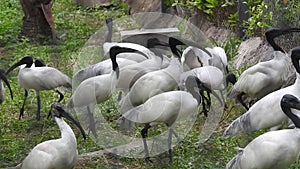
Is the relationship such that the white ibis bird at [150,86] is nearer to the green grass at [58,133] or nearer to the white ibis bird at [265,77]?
the green grass at [58,133]

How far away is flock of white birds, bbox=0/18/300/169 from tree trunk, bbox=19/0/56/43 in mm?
3759

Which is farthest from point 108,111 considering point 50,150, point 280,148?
point 280,148

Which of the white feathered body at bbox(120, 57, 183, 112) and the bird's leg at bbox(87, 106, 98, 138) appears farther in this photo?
the bird's leg at bbox(87, 106, 98, 138)

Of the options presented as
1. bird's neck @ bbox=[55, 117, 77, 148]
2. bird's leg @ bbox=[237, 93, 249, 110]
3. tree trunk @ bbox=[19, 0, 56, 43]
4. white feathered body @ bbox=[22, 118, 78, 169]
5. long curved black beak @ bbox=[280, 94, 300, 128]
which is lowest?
tree trunk @ bbox=[19, 0, 56, 43]

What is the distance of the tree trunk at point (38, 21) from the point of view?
12398 millimetres

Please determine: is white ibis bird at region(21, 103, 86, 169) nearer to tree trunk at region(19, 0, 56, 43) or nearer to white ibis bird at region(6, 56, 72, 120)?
white ibis bird at region(6, 56, 72, 120)

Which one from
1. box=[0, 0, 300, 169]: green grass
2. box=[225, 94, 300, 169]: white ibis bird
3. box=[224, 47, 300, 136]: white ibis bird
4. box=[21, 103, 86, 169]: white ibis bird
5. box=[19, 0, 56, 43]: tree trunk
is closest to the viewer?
box=[225, 94, 300, 169]: white ibis bird

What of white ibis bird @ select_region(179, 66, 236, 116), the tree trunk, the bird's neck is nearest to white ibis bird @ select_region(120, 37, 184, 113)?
white ibis bird @ select_region(179, 66, 236, 116)

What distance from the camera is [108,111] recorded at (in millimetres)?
8547

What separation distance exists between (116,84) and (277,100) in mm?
2065

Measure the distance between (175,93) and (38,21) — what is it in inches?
251

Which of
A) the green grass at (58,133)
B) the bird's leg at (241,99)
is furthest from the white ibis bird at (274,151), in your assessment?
the bird's leg at (241,99)

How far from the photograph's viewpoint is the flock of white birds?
18.5ft

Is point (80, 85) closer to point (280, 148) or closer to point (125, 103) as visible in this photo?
point (125, 103)
